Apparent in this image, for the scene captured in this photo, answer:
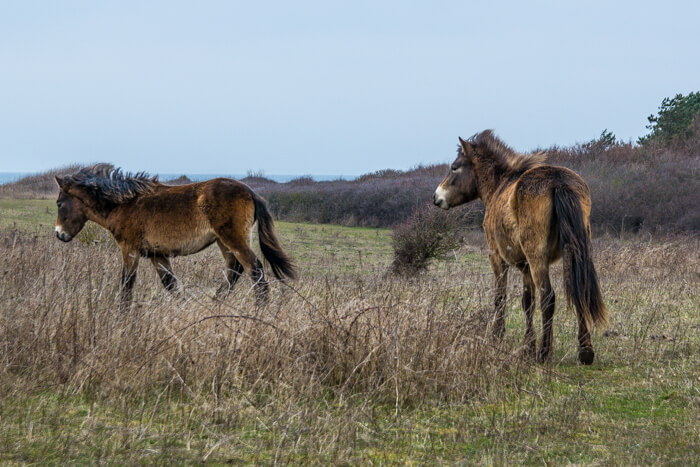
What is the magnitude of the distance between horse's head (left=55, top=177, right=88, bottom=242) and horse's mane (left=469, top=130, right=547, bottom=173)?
5.11 metres

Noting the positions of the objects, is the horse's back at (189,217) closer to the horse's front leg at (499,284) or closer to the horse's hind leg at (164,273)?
the horse's hind leg at (164,273)

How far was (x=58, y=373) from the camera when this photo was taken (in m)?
5.14

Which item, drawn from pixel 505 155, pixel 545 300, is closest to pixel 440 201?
pixel 505 155

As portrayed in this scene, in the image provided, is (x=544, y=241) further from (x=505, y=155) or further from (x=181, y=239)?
(x=181, y=239)

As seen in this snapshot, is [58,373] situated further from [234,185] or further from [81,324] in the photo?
[234,185]

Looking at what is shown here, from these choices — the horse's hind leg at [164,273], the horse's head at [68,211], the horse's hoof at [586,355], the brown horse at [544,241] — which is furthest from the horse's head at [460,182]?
the horse's head at [68,211]

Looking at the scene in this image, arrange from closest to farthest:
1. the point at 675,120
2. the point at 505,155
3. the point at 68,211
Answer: the point at 505,155, the point at 68,211, the point at 675,120

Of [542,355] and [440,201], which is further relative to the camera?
[440,201]

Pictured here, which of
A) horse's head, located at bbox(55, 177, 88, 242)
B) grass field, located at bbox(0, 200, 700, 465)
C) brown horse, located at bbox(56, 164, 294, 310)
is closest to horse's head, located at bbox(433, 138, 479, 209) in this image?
grass field, located at bbox(0, 200, 700, 465)

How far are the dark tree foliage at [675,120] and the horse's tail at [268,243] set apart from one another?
28.1 m

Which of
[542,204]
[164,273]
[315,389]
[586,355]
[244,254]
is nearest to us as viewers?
[315,389]

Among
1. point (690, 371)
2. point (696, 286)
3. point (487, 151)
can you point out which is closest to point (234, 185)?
point (487, 151)

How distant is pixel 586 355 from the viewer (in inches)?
251

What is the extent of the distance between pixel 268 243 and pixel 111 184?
2162mm
